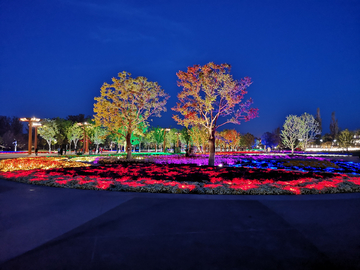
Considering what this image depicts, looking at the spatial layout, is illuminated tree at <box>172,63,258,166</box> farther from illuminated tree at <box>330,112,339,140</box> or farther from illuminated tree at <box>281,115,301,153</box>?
illuminated tree at <box>330,112,339,140</box>

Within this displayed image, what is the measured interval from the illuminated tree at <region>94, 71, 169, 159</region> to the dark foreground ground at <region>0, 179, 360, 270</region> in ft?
58.7

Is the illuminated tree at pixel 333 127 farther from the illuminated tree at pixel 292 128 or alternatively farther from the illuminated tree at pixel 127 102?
the illuminated tree at pixel 127 102

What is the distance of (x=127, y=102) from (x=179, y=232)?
73.0 ft

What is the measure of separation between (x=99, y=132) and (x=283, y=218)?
51.0 meters

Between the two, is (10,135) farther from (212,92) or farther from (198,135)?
(212,92)

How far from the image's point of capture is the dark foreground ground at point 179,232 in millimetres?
3438

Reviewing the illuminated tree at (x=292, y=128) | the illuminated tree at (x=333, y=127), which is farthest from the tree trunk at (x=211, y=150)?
the illuminated tree at (x=333, y=127)

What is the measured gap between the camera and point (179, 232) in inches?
177

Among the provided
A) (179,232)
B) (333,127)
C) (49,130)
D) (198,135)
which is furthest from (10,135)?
(333,127)

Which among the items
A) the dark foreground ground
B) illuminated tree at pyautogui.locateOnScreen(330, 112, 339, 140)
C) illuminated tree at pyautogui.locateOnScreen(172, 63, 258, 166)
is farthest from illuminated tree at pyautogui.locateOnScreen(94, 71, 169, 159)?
illuminated tree at pyautogui.locateOnScreen(330, 112, 339, 140)

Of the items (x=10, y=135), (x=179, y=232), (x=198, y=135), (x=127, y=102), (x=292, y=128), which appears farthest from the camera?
(x=10, y=135)

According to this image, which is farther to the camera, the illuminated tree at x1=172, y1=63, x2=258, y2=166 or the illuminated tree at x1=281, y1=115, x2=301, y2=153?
the illuminated tree at x1=281, y1=115, x2=301, y2=153

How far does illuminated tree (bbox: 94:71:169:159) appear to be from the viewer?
24438mm

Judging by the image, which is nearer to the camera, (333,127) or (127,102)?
(127,102)
